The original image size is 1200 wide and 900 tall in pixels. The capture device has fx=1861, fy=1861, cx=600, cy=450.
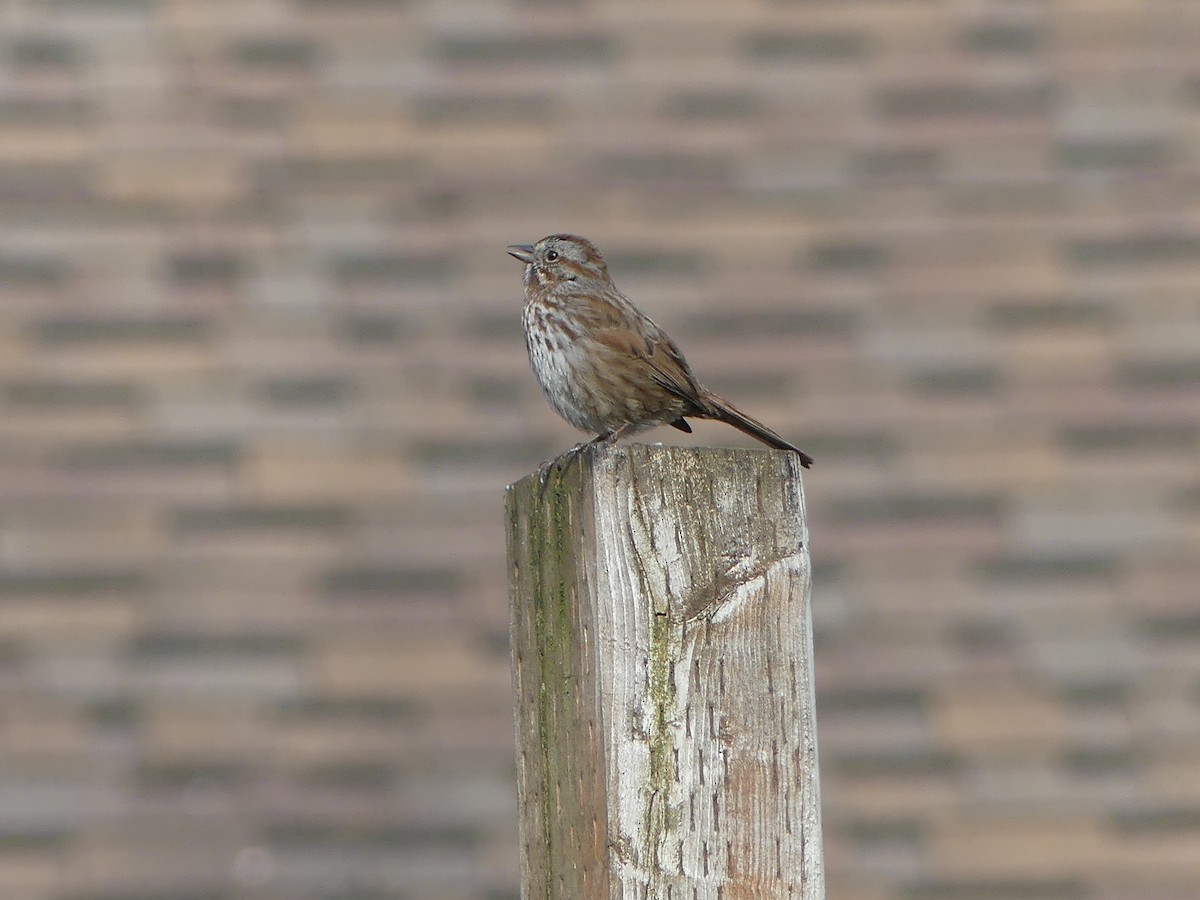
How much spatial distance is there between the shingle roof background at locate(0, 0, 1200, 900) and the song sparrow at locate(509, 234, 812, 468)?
1258 mm

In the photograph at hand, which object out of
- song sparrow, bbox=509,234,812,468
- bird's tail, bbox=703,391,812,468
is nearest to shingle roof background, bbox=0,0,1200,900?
song sparrow, bbox=509,234,812,468

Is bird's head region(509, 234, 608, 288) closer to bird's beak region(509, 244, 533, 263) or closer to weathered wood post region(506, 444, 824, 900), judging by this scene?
bird's beak region(509, 244, 533, 263)

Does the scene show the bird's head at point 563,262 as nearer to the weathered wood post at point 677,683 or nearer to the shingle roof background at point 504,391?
the shingle roof background at point 504,391

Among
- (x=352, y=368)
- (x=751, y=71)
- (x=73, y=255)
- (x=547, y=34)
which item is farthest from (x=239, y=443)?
(x=751, y=71)

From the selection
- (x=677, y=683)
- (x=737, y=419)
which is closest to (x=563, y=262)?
(x=737, y=419)

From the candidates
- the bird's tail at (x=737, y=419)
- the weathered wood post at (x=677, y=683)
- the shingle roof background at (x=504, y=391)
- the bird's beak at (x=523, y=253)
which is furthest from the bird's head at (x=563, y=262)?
the weathered wood post at (x=677, y=683)

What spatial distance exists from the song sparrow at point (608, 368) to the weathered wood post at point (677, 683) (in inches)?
58.2

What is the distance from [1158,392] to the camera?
17.5 feet

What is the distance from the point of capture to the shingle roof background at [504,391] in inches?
200

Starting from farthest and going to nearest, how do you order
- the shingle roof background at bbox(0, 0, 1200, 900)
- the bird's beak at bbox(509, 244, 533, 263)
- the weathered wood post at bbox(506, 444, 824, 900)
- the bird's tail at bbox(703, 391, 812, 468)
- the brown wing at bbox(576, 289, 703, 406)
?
the shingle roof background at bbox(0, 0, 1200, 900) < the bird's beak at bbox(509, 244, 533, 263) < the brown wing at bbox(576, 289, 703, 406) < the bird's tail at bbox(703, 391, 812, 468) < the weathered wood post at bbox(506, 444, 824, 900)

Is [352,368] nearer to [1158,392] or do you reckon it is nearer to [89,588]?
[89,588]

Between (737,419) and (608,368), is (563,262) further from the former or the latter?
(737,419)

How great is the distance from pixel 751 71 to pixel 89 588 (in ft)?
7.89

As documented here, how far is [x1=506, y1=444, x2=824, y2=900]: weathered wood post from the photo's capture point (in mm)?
1930
